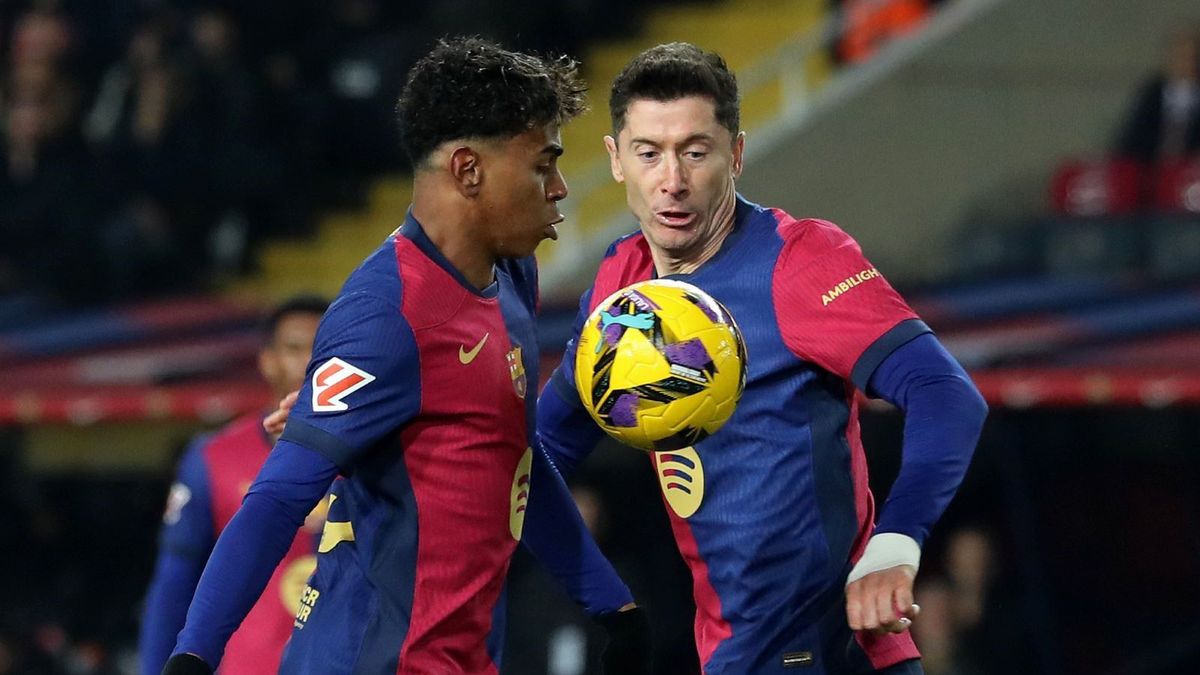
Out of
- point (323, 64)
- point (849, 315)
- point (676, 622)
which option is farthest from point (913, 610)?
point (323, 64)

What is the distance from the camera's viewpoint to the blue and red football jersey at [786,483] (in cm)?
373

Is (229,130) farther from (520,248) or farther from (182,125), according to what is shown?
(520,248)

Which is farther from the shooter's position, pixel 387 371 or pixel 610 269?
pixel 610 269

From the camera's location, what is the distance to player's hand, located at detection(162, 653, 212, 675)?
3219 millimetres

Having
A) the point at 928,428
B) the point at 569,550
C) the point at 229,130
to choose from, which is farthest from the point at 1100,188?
the point at 928,428

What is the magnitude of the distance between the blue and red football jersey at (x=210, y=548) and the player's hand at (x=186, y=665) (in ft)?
5.10

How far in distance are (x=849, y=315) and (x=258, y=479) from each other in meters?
1.08

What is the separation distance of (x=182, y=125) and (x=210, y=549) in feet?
17.3

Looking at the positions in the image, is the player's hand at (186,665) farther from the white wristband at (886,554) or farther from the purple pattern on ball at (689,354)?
the white wristband at (886,554)

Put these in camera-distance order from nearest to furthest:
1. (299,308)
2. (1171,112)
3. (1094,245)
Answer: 1. (299,308)
2. (1094,245)
3. (1171,112)

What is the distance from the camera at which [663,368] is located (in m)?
3.45

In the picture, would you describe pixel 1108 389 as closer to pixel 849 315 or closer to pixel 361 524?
pixel 849 315

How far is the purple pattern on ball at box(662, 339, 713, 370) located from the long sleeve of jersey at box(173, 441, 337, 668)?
609mm

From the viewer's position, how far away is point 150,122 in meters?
9.98
